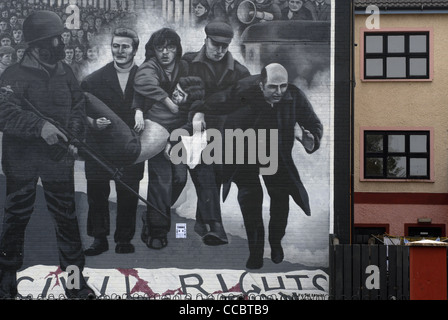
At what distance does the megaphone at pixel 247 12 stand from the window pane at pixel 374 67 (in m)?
5.25

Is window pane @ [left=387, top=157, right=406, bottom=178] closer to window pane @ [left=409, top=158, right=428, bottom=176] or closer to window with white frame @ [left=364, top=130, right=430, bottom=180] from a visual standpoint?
window with white frame @ [left=364, top=130, right=430, bottom=180]

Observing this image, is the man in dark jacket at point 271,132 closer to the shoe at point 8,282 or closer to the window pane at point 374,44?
the window pane at point 374,44

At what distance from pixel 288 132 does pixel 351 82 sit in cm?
194

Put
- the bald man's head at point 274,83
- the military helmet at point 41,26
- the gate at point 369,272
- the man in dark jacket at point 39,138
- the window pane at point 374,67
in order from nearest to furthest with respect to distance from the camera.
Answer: the gate at point 369,272, the man in dark jacket at point 39,138, the bald man's head at point 274,83, the military helmet at point 41,26, the window pane at point 374,67

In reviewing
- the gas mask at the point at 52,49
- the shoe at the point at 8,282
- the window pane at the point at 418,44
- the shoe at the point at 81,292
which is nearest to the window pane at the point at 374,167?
the window pane at the point at 418,44

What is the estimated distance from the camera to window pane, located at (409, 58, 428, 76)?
19484 mm

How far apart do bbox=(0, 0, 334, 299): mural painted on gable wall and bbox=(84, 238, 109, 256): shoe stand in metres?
0.03

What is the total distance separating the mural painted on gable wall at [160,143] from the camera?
51.2 feet

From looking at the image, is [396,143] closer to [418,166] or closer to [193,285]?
[418,166]

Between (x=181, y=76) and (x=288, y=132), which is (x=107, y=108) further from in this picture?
(x=288, y=132)

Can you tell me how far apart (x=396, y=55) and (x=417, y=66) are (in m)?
0.68

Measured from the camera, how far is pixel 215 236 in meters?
15.6

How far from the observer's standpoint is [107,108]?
52.0 feet

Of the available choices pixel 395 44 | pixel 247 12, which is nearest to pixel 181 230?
pixel 247 12
